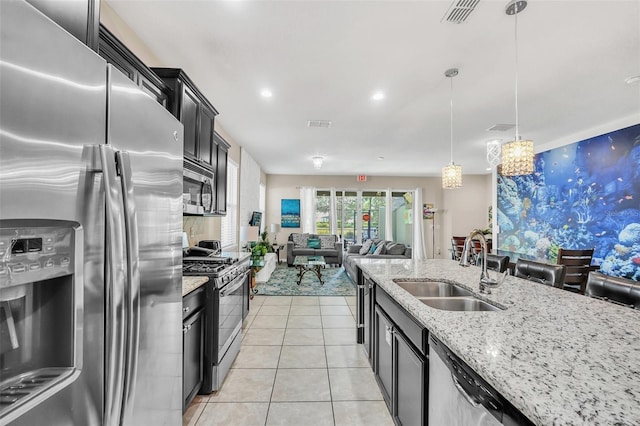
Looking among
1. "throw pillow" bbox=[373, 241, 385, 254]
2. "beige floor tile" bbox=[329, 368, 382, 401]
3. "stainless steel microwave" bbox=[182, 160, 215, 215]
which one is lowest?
"beige floor tile" bbox=[329, 368, 382, 401]

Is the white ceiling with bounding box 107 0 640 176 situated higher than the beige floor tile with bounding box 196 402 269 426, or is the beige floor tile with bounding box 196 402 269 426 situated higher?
the white ceiling with bounding box 107 0 640 176

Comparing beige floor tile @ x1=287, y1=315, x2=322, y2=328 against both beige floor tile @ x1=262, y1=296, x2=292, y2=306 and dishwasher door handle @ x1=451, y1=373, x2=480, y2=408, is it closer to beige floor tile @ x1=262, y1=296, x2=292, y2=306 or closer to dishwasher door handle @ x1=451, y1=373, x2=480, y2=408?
beige floor tile @ x1=262, y1=296, x2=292, y2=306

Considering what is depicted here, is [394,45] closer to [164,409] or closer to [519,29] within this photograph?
[519,29]

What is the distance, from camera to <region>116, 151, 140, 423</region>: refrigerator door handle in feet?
2.64

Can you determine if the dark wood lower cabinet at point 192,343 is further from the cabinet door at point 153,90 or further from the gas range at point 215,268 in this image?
the cabinet door at point 153,90

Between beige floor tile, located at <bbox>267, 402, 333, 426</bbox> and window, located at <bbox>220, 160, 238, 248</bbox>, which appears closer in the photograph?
beige floor tile, located at <bbox>267, 402, 333, 426</bbox>

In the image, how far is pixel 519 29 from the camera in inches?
84.5

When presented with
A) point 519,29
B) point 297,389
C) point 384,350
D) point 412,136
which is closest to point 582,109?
point 412,136

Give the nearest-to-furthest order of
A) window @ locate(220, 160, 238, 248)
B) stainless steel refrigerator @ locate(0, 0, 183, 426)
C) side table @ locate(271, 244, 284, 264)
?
stainless steel refrigerator @ locate(0, 0, 183, 426)
window @ locate(220, 160, 238, 248)
side table @ locate(271, 244, 284, 264)

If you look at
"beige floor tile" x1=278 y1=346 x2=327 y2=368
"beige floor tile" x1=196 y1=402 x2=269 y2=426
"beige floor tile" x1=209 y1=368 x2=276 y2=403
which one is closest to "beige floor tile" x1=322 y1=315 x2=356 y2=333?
"beige floor tile" x1=278 y1=346 x2=327 y2=368

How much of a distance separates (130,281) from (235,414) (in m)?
1.66

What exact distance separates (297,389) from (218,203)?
6.70ft

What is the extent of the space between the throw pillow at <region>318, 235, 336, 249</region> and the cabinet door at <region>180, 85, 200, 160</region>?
251 inches

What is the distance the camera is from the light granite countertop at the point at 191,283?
1778 mm
